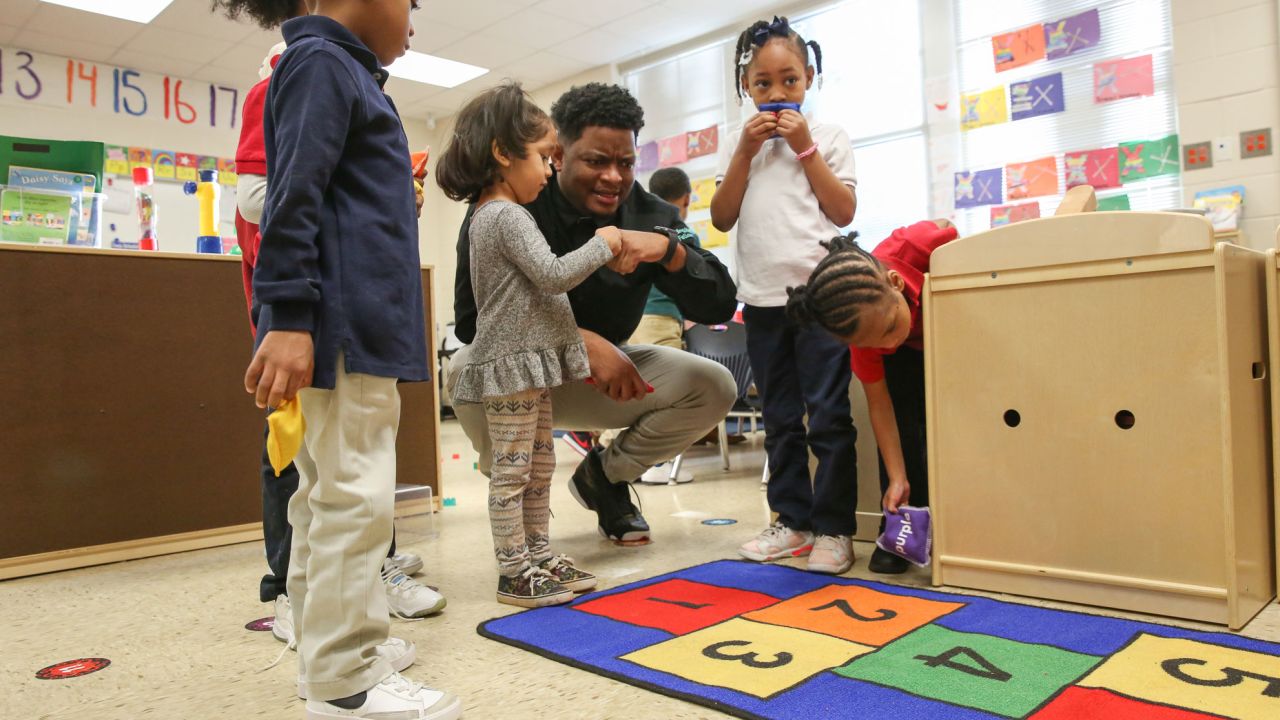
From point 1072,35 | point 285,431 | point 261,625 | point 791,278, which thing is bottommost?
point 261,625

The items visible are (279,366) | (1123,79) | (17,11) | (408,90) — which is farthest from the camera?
(408,90)

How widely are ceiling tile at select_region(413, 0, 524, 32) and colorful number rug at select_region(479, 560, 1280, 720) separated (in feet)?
13.1

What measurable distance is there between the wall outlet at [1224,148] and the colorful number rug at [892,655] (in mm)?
2776

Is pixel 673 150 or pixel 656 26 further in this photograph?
pixel 673 150

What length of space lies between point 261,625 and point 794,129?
4.21 feet

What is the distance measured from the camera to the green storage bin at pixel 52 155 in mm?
2088

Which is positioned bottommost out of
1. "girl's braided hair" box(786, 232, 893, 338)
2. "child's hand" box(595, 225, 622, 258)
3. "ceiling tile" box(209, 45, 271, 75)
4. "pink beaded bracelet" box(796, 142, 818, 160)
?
"girl's braided hair" box(786, 232, 893, 338)

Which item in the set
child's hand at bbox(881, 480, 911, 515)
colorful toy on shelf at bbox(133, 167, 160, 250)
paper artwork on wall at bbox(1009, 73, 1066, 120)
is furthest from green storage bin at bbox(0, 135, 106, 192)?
paper artwork on wall at bbox(1009, 73, 1066, 120)

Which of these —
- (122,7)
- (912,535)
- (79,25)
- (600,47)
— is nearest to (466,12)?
(600,47)

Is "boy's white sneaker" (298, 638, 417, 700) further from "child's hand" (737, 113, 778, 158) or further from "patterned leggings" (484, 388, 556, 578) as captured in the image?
"child's hand" (737, 113, 778, 158)

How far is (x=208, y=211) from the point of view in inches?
90.7

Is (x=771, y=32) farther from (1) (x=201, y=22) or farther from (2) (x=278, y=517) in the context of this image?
(1) (x=201, y=22)

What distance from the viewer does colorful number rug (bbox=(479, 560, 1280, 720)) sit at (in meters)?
0.91

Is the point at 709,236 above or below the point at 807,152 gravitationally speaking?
above
